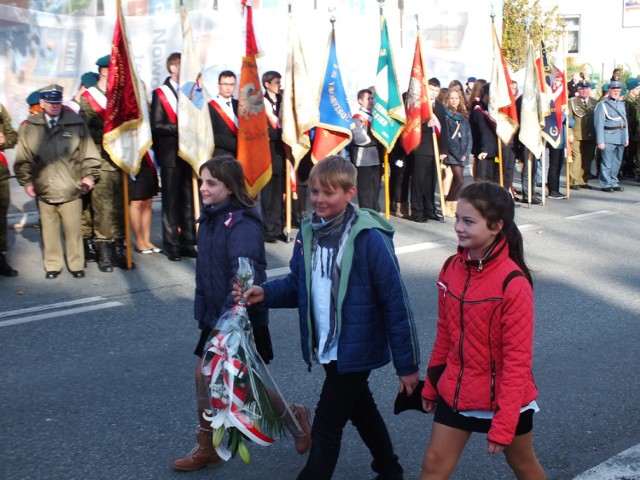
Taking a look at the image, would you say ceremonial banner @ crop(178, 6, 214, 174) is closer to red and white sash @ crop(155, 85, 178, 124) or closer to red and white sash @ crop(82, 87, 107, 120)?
red and white sash @ crop(155, 85, 178, 124)

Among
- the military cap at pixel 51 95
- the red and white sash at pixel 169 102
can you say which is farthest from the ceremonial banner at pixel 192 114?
the military cap at pixel 51 95

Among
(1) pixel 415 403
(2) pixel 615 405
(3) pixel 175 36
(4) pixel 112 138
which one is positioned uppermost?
(3) pixel 175 36

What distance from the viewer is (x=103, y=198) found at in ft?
31.9

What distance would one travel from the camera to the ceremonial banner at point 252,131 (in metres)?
10.3

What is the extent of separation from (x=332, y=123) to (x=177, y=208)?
255 cm

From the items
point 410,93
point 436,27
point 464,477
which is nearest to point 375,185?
point 410,93

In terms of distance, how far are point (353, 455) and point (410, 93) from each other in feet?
28.0

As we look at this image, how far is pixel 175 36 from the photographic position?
16.5m

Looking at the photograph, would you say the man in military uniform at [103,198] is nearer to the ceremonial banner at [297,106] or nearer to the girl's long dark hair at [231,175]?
the ceremonial banner at [297,106]

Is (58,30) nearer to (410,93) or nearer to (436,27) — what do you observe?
(410,93)

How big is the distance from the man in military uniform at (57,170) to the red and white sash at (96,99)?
739mm

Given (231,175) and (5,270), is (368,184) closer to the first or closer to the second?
(5,270)

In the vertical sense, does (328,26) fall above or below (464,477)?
above

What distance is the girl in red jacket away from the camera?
→ 334 cm
